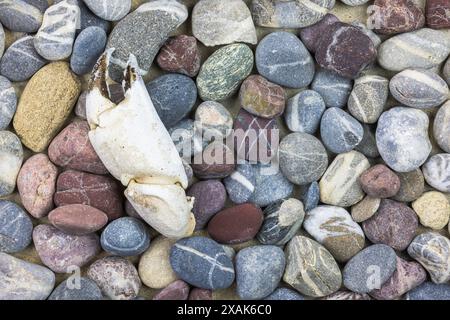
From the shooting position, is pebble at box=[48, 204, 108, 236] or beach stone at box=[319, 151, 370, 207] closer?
pebble at box=[48, 204, 108, 236]

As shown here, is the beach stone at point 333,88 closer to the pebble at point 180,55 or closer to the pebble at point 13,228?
the pebble at point 180,55

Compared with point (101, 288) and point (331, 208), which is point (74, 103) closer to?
point (101, 288)

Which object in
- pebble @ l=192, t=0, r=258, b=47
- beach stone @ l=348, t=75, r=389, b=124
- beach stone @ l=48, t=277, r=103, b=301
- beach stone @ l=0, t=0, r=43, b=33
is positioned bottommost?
beach stone @ l=48, t=277, r=103, b=301

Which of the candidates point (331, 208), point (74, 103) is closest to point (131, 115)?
point (74, 103)

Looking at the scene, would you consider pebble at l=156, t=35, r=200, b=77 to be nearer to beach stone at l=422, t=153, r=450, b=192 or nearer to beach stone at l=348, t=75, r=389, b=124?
beach stone at l=348, t=75, r=389, b=124

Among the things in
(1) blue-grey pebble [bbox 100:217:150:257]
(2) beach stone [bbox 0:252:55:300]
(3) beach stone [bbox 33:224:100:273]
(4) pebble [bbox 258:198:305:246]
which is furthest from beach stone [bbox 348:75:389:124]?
(2) beach stone [bbox 0:252:55:300]

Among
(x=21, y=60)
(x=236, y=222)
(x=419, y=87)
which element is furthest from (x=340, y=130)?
(x=21, y=60)
